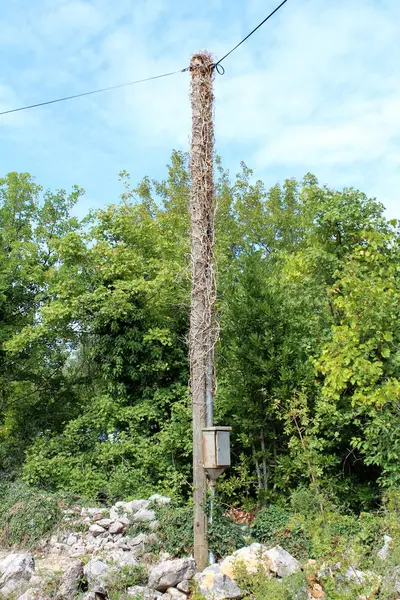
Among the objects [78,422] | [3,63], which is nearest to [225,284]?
[78,422]

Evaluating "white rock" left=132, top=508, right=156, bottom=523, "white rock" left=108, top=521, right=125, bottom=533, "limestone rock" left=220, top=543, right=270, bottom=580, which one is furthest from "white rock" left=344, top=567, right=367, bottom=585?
"white rock" left=108, top=521, right=125, bottom=533

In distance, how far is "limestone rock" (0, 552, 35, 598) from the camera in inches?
162

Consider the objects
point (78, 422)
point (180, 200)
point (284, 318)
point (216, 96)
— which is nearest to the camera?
point (216, 96)

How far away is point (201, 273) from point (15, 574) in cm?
303

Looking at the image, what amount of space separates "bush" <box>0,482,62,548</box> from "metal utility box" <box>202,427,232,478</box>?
7.10 ft

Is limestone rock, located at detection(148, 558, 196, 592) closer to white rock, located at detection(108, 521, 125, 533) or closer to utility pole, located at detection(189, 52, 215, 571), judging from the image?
utility pole, located at detection(189, 52, 215, 571)

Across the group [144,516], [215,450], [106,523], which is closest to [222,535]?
[215,450]

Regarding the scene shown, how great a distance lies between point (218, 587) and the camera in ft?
12.6

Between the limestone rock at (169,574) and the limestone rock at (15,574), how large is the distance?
1.00 meters

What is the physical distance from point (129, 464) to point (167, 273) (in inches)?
113

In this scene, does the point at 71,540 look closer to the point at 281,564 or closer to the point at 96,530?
the point at 96,530

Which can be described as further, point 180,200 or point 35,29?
point 180,200

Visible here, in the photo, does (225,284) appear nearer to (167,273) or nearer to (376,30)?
(167,273)

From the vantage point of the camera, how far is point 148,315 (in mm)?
8508
